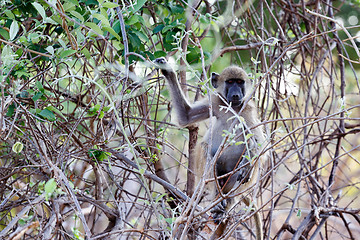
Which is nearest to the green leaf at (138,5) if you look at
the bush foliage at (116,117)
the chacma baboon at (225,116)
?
the bush foliage at (116,117)

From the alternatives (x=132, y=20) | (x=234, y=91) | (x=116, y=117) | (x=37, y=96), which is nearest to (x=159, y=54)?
(x=132, y=20)

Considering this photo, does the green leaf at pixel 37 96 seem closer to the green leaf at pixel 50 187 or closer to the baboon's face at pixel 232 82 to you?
the green leaf at pixel 50 187

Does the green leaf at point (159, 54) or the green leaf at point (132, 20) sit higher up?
the green leaf at point (132, 20)

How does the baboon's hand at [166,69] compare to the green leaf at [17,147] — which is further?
the baboon's hand at [166,69]

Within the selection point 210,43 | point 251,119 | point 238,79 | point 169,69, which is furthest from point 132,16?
point 210,43

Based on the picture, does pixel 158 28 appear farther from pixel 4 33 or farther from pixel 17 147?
pixel 17 147

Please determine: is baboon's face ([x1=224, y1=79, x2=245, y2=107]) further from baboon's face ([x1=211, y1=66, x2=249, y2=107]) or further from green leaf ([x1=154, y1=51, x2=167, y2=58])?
green leaf ([x1=154, y1=51, x2=167, y2=58])

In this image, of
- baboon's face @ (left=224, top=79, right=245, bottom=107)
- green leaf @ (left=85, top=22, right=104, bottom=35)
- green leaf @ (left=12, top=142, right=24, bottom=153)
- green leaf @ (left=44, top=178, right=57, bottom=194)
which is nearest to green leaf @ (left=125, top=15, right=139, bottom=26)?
green leaf @ (left=85, top=22, right=104, bottom=35)

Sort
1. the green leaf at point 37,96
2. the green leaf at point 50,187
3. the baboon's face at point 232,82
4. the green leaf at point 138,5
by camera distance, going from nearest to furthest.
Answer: the green leaf at point 50,187 → the green leaf at point 37,96 → the green leaf at point 138,5 → the baboon's face at point 232,82

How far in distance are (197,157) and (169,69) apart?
4.64 feet

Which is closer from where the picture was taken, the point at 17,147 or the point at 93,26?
the point at 17,147

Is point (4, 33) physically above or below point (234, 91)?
above

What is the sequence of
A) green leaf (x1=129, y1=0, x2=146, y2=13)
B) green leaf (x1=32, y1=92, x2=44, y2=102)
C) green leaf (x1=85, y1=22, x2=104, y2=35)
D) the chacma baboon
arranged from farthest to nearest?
the chacma baboon
green leaf (x1=129, y1=0, x2=146, y2=13)
green leaf (x1=32, y1=92, x2=44, y2=102)
green leaf (x1=85, y1=22, x2=104, y2=35)

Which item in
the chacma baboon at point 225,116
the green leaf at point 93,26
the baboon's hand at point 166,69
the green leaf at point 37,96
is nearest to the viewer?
the green leaf at point 93,26
